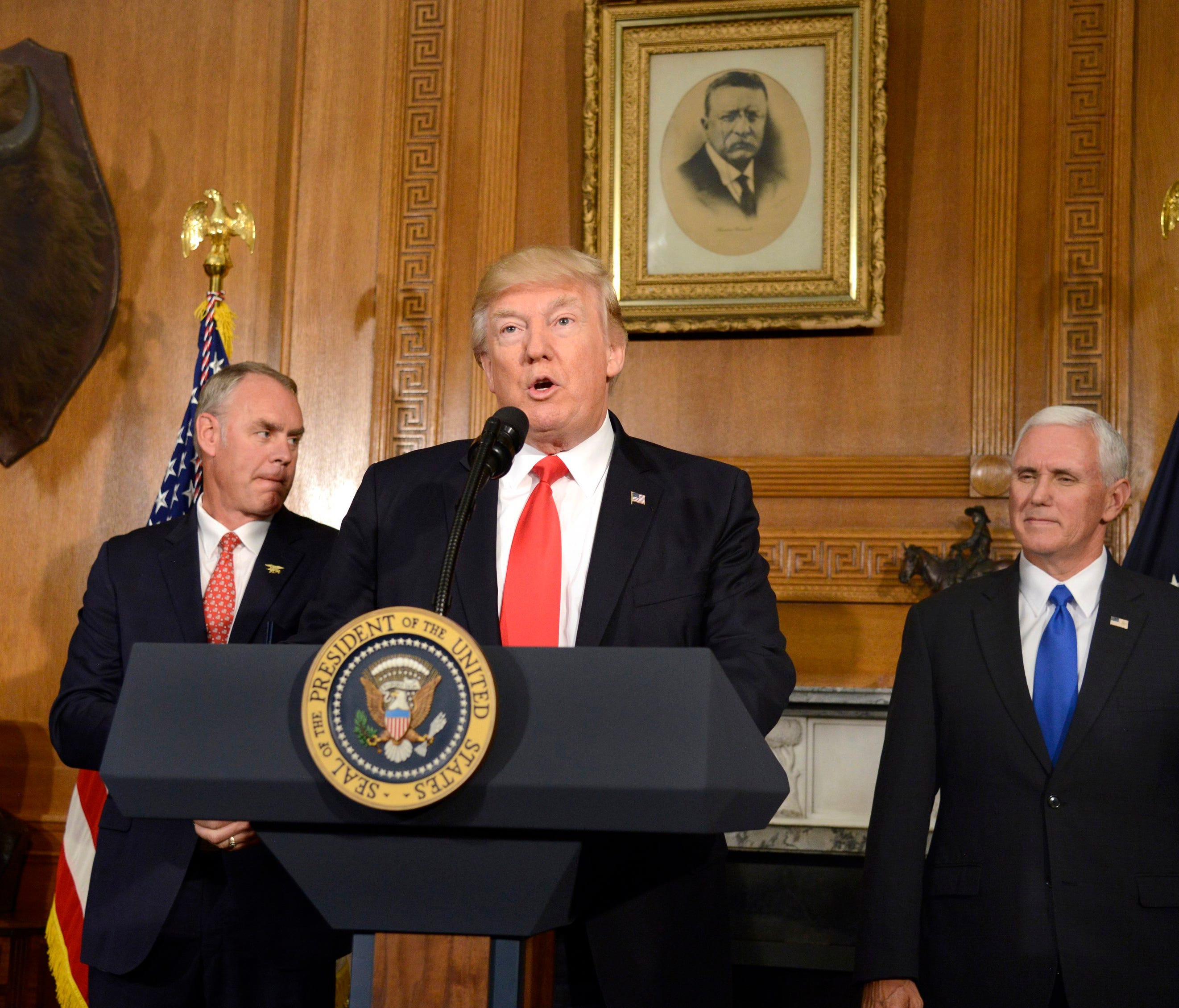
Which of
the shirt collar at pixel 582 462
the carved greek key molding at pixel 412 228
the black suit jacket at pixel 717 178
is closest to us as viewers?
the shirt collar at pixel 582 462

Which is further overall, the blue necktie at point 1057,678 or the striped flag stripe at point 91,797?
the striped flag stripe at point 91,797

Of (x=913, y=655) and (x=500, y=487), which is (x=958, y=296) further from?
(x=500, y=487)

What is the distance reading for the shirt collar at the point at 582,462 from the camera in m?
2.03

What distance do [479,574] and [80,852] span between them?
2.18 meters

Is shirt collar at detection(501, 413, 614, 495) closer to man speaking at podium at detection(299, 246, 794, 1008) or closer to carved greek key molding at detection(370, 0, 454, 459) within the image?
man speaking at podium at detection(299, 246, 794, 1008)

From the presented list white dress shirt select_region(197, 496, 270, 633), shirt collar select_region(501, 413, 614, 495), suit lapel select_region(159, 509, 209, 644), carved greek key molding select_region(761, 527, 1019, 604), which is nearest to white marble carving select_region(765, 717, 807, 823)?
carved greek key molding select_region(761, 527, 1019, 604)

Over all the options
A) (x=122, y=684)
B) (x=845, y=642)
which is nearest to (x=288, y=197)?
(x=845, y=642)

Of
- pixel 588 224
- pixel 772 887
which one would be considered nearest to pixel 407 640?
pixel 772 887

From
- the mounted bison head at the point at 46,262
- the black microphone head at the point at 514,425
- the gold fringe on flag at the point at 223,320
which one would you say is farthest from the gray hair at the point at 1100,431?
the mounted bison head at the point at 46,262

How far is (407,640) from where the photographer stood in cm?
121

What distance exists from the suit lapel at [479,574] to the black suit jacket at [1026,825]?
3.54 feet

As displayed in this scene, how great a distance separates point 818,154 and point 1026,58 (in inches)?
29.3

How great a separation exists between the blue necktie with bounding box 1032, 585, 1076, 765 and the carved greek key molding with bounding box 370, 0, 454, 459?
245cm

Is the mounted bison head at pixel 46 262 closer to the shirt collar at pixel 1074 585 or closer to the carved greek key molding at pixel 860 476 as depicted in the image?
the carved greek key molding at pixel 860 476
